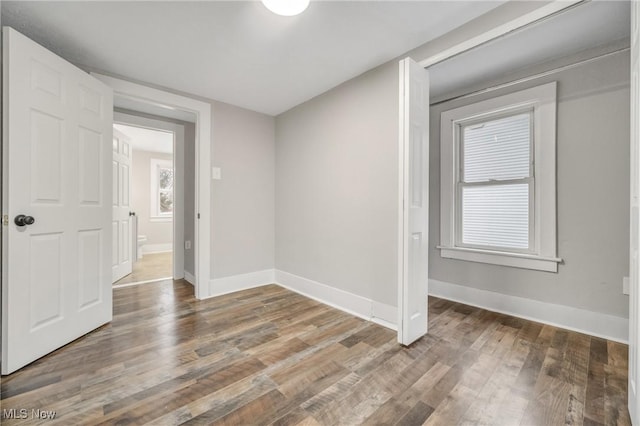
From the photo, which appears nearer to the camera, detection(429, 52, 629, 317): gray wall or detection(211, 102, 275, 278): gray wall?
detection(429, 52, 629, 317): gray wall

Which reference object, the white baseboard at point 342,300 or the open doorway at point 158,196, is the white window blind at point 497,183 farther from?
the open doorway at point 158,196

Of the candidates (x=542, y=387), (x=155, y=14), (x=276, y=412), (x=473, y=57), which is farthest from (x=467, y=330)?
(x=155, y=14)

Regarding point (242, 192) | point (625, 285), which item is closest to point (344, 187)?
point (242, 192)

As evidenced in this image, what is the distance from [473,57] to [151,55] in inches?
108

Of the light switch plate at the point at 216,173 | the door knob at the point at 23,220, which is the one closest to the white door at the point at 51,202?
the door knob at the point at 23,220

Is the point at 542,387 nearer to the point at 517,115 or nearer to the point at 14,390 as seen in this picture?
the point at 517,115

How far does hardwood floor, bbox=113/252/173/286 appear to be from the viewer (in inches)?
152

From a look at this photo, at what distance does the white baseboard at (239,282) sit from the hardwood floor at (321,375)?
0.66 m

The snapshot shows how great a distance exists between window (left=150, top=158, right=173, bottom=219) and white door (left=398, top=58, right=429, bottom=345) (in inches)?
244

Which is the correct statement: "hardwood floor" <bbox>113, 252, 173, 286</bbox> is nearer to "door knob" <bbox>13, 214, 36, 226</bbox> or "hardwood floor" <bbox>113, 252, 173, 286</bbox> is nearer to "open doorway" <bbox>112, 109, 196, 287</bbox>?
"open doorway" <bbox>112, 109, 196, 287</bbox>

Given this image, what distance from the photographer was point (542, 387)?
5.09 ft

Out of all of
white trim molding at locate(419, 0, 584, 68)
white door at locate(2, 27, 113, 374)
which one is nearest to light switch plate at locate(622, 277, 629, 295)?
white trim molding at locate(419, 0, 584, 68)

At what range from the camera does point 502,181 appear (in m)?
2.72

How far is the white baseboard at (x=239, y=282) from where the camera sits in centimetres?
316
